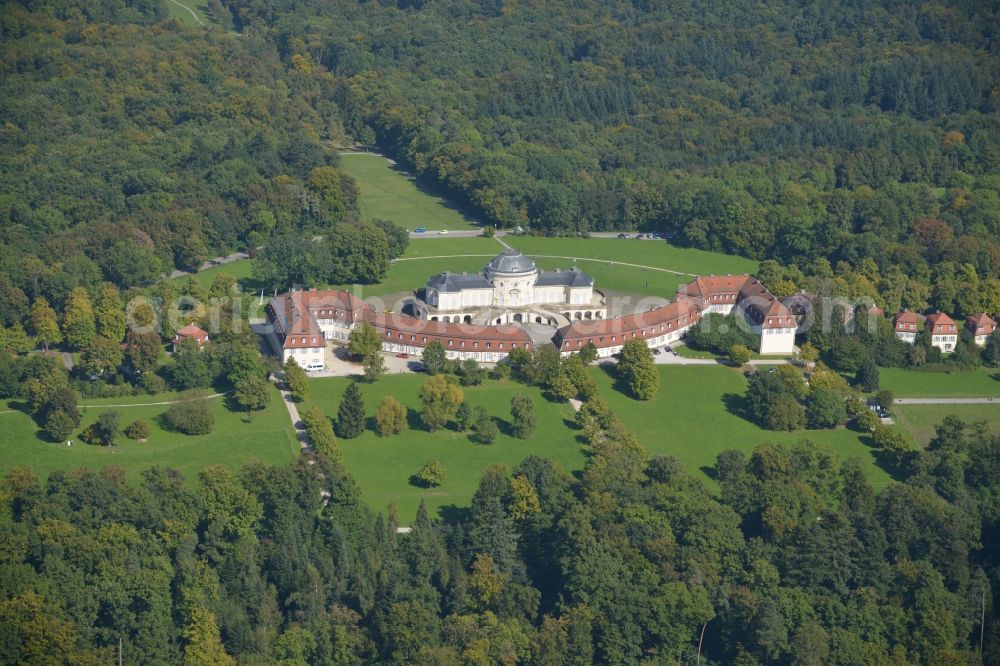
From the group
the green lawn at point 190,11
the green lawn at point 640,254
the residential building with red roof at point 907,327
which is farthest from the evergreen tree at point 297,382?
the green lawn at point 190,11

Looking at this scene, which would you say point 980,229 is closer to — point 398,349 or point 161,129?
point 398,349

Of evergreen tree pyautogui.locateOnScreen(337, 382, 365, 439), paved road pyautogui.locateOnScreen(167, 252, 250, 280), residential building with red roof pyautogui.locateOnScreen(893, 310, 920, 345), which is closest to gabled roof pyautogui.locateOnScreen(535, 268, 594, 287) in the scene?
residential building with red roof pyautogui.locateOnScreen(893, 310, 920, 345)

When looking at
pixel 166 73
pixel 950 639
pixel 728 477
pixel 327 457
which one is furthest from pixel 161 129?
pixel 950 639

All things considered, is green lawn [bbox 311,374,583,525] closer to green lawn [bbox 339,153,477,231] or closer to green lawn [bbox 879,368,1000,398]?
green lawn [bbox 879,368,1000,398]

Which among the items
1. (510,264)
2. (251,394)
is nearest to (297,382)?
(251,394)

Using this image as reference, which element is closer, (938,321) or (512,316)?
(938,321)

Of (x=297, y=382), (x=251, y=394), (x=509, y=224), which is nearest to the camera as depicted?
(x=251, y=394)

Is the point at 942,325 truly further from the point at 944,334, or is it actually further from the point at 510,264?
the point at 510,264
